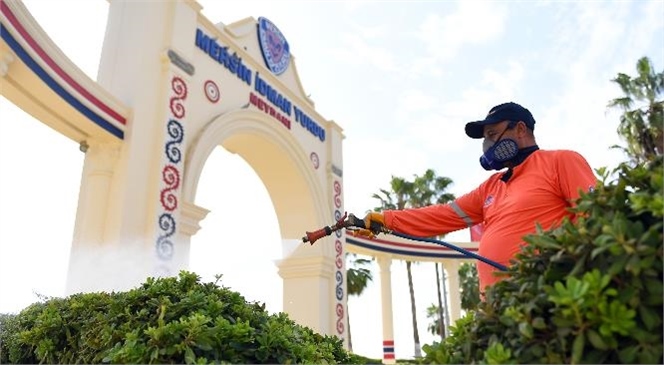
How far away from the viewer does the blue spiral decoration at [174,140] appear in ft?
27.9

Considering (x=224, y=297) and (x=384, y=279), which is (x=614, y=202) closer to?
(x=224, y=297)

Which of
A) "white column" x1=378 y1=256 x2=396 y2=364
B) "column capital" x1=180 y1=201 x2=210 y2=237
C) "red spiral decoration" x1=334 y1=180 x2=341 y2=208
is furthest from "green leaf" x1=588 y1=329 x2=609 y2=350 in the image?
"white column" x1=378 y1=256 x2=396 y2=364

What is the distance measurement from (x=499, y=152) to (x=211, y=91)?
8.15 m

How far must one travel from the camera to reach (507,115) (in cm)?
251

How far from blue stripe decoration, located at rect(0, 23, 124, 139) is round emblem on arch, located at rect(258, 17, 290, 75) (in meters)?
4.91

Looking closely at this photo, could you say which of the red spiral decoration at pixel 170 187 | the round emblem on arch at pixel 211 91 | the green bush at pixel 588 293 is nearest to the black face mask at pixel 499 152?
the green bush at pixel 588 293

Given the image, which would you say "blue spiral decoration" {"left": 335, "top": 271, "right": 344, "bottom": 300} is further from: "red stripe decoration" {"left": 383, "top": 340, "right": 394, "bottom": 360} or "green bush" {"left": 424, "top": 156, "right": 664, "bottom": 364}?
"green bush" {"left": 424, "top": 156, "right": 664, "bottom": 364}

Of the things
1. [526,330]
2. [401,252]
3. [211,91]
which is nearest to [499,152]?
[526,330]

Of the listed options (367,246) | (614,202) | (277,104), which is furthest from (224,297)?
(367,246)

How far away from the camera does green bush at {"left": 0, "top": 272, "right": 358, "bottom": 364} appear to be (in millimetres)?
1991

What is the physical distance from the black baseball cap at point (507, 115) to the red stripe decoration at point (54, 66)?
17.8ft

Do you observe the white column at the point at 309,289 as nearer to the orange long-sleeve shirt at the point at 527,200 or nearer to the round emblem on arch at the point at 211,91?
the round emblem on arch at the point at 211,91

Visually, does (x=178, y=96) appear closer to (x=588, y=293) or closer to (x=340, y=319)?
(x=340, y=319)

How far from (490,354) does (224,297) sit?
1.64 m
